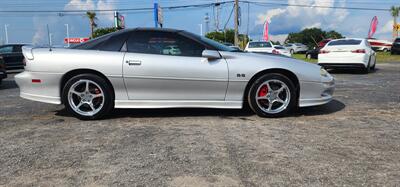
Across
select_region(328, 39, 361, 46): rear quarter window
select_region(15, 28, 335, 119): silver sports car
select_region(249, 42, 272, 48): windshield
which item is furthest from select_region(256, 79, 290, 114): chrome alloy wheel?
select_region(249, 42, 272, 48): windshield

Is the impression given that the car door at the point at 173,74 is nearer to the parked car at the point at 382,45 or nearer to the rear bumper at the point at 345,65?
the rear bumper at the point at 345,65

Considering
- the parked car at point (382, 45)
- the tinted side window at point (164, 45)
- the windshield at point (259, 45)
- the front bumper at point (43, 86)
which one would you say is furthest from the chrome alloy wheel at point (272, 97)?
the parked car at point (382, 45)

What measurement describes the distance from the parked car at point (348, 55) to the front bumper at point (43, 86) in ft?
32.6

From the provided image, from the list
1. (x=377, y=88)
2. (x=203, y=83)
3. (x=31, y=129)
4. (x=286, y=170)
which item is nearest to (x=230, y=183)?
(x=286, y=170)

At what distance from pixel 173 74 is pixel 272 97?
1.42 meters

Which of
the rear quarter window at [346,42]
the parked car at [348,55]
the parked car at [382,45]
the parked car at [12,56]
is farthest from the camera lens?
the parked car at [382,45]

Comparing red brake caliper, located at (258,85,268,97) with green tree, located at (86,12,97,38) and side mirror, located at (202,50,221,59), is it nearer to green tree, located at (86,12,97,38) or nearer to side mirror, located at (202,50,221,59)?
side mirror, located at (202,50,221,59)

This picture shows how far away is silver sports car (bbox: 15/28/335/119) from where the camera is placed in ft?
16.7

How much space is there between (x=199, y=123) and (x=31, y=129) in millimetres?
2084

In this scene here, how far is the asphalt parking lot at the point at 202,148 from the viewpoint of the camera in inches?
117

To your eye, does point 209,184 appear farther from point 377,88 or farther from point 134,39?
point 377,88

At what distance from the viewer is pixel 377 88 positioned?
8.25m

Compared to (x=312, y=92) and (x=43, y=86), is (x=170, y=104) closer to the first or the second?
(x=43, y=86)

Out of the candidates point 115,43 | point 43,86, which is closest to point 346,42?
point 115,43
